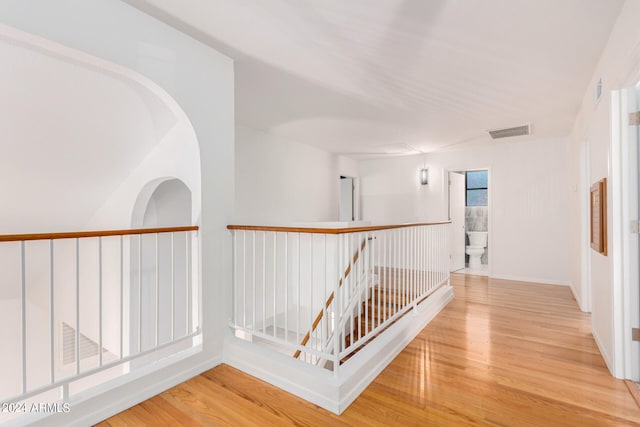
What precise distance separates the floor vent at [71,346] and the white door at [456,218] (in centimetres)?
616

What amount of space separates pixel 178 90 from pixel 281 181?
8.92 ft

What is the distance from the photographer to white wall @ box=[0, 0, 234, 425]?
1602 millimetres

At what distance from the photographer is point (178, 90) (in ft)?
6.95

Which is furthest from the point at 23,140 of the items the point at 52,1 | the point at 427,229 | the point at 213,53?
the point at 427,229

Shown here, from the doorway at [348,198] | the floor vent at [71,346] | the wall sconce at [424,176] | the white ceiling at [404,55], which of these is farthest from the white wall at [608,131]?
the floor vent at [71,346]

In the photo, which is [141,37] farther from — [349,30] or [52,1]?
[349,30]

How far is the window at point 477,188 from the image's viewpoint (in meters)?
6.64

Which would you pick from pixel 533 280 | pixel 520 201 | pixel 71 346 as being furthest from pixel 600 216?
pixel 71 346

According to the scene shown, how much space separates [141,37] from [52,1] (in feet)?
1.42

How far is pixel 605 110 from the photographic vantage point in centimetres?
214

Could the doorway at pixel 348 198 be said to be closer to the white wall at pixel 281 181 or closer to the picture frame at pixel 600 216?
the white wall at pixel 281 181

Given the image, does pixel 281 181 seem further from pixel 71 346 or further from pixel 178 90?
pixel 71 346

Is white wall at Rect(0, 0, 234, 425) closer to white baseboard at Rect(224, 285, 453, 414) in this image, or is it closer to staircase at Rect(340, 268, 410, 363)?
white baseboard at Rect(224, 285, 453, 414)

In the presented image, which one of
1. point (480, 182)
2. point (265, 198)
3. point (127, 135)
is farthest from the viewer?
point (480, 182)
